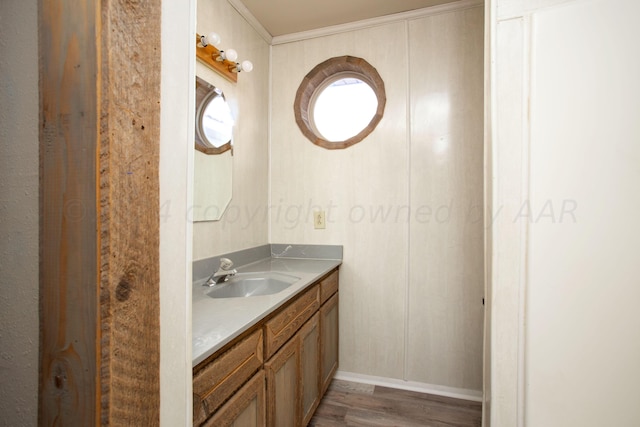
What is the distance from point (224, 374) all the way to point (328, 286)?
107 centimetres

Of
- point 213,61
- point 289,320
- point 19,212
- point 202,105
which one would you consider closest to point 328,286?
point 289,320

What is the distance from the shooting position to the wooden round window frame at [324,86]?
2.08 metres

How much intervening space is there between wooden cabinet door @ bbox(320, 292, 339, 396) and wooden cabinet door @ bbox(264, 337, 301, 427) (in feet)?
1.23

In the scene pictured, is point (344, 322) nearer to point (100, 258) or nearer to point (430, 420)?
point (430, 420)

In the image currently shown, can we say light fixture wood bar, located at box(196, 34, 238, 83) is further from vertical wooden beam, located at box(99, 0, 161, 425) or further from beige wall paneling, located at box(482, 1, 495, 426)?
beige wall paneling, located at box(482, 1, 495, 426)

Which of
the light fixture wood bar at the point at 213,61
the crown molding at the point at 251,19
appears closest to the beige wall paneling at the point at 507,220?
the light fixture wood bar at the point at 213,61

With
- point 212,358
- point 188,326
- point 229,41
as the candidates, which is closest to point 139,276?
Answer: point 188,326

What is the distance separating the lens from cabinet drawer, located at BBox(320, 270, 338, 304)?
1792 mm

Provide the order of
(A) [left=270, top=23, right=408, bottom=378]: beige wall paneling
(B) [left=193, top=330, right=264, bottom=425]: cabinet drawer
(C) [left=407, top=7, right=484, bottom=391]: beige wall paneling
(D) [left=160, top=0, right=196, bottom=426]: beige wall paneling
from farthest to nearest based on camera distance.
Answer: (A) [left=270, top=23, right=408, bottom=378]: beige wall paneling, (C) [left=407, top=7, right=484, bottom=391]: beige wall paneling, (B) [left=193, top=330, right=264, bottom=425]: cabinet drawer, (D) [left=160, top=0, right=196, bottom=426]: beige wall paneling

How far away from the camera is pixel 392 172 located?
2053mm

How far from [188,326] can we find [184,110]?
1.36ft

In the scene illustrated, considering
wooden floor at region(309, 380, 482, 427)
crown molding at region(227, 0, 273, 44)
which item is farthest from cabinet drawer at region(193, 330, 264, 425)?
crown molding at region(227, 0, 273, 44)

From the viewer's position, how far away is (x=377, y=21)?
2.05 m

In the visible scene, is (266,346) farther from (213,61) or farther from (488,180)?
(213,61)
